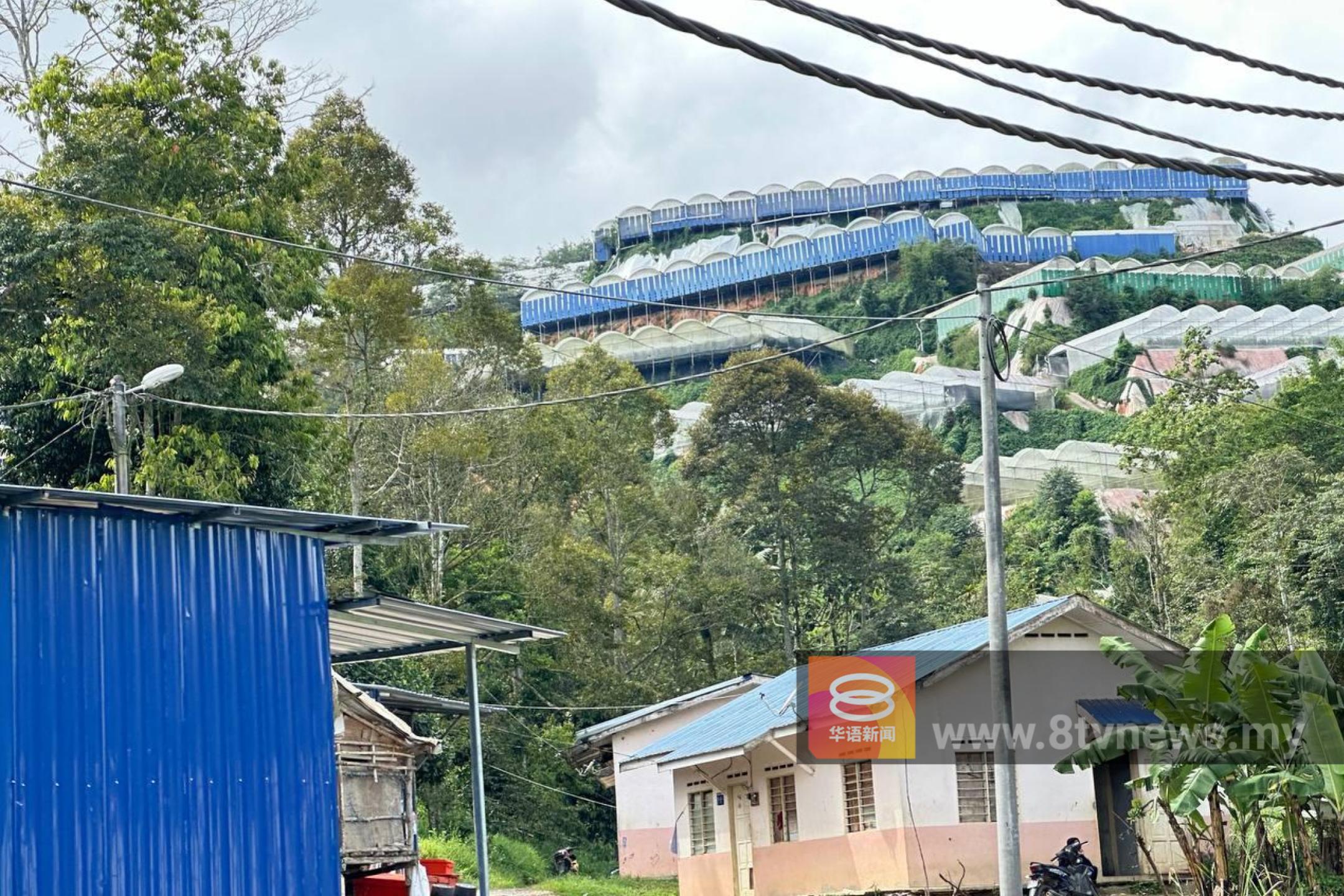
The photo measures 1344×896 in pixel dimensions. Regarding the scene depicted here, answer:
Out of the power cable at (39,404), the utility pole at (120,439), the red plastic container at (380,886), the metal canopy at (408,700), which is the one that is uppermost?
the power cable at (39,404)

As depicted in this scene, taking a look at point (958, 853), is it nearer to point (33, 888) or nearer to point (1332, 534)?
point (33, 888)

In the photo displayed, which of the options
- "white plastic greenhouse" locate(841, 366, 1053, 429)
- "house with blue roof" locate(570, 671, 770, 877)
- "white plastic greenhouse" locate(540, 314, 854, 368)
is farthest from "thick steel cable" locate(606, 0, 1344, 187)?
"white plastic greenhouse" locate(540, 314, 854, 368)

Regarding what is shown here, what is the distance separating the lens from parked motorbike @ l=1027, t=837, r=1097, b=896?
1823 centimetres

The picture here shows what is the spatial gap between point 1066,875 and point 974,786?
3.53 metres

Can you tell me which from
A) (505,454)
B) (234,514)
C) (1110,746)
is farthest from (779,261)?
(234,514)

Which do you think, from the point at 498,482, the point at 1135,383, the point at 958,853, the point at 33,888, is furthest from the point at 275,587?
the point at 1135,383

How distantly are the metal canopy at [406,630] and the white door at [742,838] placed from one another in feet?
32.4

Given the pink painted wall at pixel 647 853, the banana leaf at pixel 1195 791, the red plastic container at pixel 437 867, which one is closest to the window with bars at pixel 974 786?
A: the banana leaf at pixel 1195 791

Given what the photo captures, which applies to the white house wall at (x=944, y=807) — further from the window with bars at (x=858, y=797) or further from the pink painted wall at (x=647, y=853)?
the pink painted wall at (x=647, y=853)

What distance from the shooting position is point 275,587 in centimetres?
1151

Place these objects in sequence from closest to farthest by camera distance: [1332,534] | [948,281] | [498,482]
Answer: [1332,534] → [498,482] → [948,281]

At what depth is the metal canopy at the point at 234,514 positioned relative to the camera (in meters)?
9.96

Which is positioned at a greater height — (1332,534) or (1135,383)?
(1135,383)

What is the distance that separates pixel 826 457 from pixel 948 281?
39042 mm
